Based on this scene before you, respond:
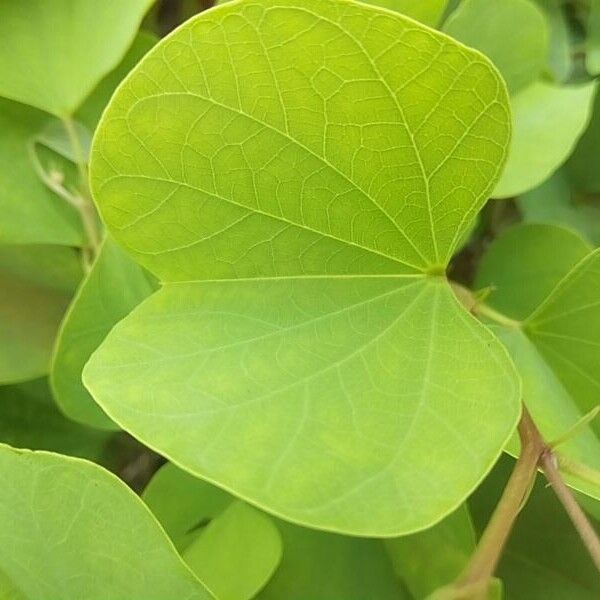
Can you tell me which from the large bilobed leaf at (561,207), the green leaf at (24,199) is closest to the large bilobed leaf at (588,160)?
the large bilobed leaf at (561,207)

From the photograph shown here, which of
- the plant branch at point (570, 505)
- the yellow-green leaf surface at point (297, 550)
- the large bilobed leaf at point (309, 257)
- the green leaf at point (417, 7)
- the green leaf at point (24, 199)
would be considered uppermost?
the green leaf at point (417, 7)

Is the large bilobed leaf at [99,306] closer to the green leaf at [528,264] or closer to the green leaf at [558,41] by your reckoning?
the green leaf at [528,264]

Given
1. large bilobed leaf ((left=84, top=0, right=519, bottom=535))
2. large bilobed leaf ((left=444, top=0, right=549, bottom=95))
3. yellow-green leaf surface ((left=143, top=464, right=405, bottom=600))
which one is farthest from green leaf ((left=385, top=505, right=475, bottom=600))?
large bilobed leaf ((left=444, top=0, right=549, bottom=95))

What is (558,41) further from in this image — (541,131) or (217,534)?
(217,534)

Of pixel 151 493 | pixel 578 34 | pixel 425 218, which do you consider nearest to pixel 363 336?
pixel 425 218

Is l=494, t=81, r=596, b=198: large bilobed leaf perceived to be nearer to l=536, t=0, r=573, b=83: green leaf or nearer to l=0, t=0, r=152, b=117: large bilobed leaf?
l=536, t=0, r=573, b=83: green leaf

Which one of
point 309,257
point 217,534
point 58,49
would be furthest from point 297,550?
point 58,49
